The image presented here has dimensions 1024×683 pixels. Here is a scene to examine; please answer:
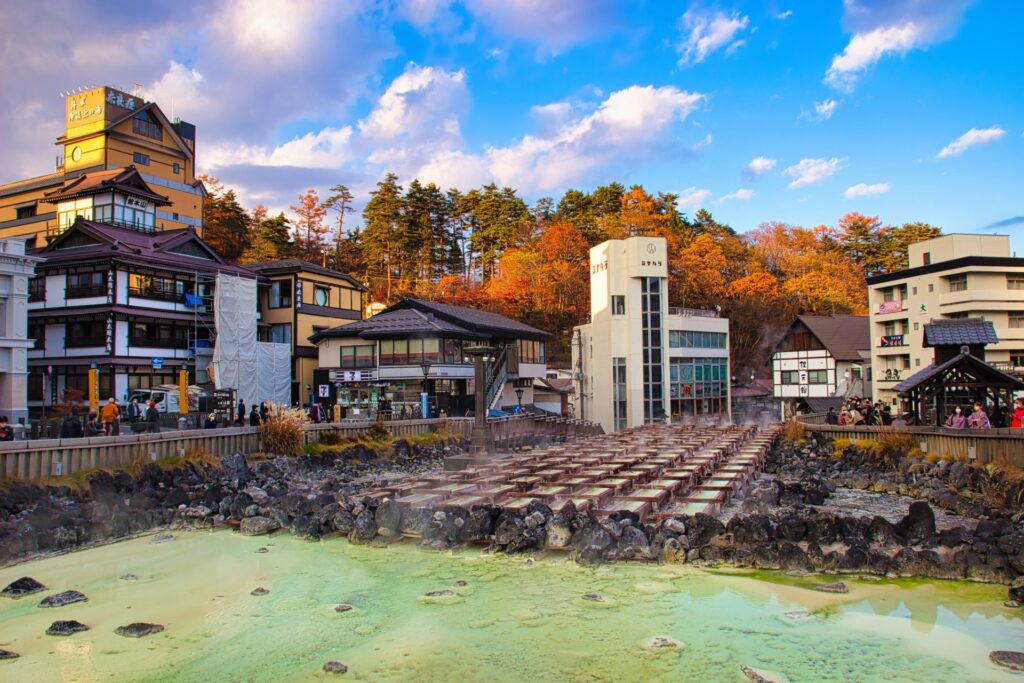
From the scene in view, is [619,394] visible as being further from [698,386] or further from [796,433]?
[796,433]

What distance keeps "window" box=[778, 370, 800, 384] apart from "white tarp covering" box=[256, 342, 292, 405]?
118 feet

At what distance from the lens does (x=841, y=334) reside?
5081 cm

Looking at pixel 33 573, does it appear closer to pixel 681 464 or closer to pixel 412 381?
pixel 681 464

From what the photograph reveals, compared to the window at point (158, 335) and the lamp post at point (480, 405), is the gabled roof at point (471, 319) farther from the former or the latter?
the lamp post at point (480, 405)

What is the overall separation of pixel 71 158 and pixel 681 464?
47.8 metres

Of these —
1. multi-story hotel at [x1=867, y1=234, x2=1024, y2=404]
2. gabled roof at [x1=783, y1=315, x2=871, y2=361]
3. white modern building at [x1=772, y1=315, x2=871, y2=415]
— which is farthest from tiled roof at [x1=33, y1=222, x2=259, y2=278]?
gabled roof at [x1=783, y1=315, x2=871, y2=361]

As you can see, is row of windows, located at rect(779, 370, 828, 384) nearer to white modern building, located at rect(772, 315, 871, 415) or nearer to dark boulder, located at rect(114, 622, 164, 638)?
white modern building, located at rect(772, 315, 871, 415)

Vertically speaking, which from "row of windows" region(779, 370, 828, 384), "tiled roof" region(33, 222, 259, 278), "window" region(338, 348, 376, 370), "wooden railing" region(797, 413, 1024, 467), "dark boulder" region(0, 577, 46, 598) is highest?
"tiled roof" region(33, 222, 259, 278)

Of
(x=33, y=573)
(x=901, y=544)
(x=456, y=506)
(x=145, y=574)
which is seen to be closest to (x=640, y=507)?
(x=456, y=506)

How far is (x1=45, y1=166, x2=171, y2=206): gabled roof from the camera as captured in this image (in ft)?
121

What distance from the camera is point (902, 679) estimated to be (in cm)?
777

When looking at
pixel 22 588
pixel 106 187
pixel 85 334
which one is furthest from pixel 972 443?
pixel 106 187

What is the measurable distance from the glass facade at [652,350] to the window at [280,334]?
2102 centimetres

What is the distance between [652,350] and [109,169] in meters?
37.2
